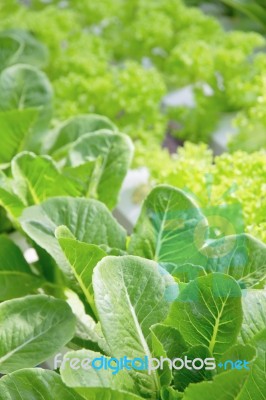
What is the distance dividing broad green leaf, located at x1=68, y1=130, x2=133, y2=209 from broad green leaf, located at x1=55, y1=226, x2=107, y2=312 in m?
0.25

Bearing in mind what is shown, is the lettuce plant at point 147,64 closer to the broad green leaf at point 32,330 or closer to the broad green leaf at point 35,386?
the broad green leaf at point 32,330

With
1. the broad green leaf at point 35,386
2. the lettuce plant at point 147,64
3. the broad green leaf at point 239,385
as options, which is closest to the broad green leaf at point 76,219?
the broad green leaf at point 35,386

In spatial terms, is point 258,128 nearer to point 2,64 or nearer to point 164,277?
point 2,64

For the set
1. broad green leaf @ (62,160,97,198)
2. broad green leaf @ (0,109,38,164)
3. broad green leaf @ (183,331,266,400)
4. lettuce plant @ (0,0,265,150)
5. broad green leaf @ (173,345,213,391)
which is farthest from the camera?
lettuce plant @ (0,0,265,150)

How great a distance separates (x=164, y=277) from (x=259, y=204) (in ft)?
0.93

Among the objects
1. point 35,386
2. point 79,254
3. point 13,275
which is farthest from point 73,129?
point 35,386

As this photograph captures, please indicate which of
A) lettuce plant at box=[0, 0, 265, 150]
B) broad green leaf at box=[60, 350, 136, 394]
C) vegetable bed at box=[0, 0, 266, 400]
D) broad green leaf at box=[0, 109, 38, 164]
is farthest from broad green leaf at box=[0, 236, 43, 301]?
lettuce plant at box=[0, 0, 265, 150]

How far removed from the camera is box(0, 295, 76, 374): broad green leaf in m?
0.87

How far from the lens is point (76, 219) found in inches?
37.5

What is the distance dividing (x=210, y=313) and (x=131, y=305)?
10 cm

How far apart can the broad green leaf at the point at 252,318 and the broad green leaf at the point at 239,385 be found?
0.05m

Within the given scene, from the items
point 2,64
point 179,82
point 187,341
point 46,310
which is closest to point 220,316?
point 187,341

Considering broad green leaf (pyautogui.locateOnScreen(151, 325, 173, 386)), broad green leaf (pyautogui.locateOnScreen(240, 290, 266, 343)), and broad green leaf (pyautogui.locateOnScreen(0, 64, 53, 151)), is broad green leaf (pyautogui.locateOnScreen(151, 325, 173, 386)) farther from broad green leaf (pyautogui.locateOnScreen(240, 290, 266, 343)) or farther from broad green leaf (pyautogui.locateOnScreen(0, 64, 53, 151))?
broad green leaf (pyautogui.locateOnScreen(0, 64, 53, 151))

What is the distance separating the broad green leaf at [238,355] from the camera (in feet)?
2.13
